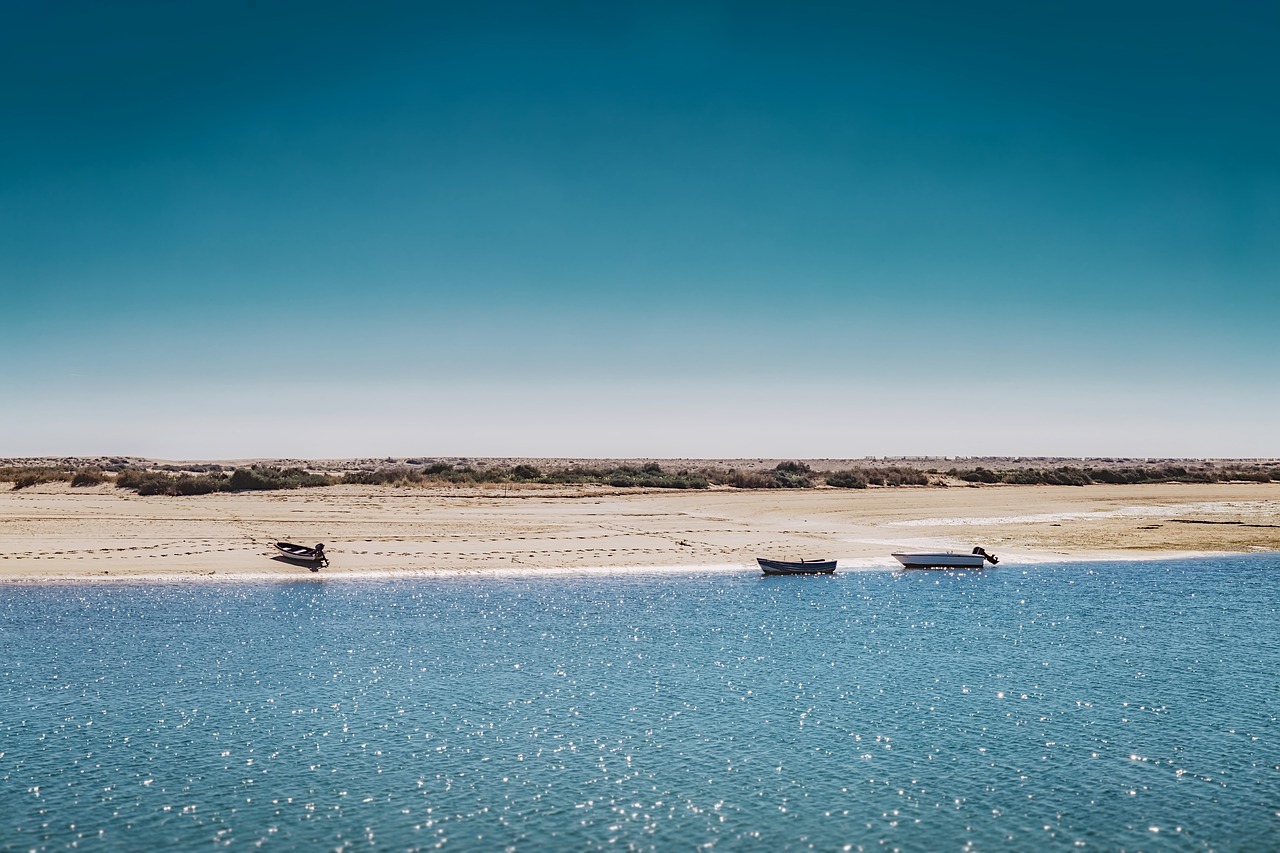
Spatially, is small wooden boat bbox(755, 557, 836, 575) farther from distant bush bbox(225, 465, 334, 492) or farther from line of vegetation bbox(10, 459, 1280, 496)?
distant bush bbox(225, 465, 334, 492)

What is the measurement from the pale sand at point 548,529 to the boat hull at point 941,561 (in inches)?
43.6

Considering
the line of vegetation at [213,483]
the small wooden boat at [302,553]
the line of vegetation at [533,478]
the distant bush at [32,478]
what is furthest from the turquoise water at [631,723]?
the line of vegetation at [533,478]

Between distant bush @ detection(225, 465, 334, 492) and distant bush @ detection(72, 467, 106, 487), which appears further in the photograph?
distant bush @ detection(72, 467, 106, 487)

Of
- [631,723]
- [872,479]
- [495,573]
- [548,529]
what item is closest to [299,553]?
[495,573]

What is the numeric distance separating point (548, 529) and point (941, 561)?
1939 centimetres

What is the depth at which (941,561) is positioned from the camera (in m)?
40.2

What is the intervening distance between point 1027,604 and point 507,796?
76.6 ft

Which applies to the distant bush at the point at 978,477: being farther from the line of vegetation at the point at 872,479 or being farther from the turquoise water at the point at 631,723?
the turquoise water at the point at 631,723

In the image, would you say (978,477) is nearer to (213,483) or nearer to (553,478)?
(553,478)

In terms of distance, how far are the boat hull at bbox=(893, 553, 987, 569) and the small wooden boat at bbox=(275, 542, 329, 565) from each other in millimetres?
23862

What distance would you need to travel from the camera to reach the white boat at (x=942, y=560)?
40.2 meters

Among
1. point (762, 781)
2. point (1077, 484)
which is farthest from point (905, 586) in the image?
point (1077, 484)

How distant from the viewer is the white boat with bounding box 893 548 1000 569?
40250 millimetres

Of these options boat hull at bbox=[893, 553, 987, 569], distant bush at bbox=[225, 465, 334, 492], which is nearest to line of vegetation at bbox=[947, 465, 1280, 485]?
boat hull at bbox=[893, 553, 987, 569]
